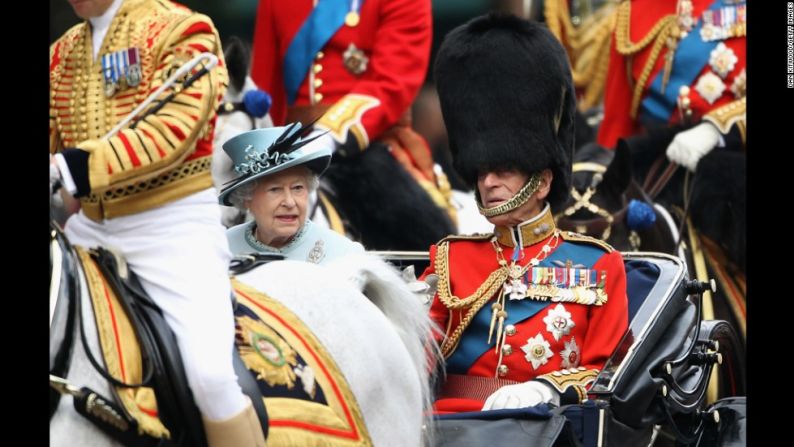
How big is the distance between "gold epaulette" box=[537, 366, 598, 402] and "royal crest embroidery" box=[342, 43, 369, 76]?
10.1 ft

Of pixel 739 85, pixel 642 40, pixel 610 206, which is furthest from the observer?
pixel 642 40

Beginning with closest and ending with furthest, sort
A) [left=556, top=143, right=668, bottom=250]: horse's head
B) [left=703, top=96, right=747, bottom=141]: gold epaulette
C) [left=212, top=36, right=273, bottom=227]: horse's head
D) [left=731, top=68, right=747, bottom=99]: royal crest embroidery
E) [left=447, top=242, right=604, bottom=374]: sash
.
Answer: [left=447, top=242, right=604, bottom=374]: sash < [left=556, top=143, right=668, bottom=250]: horse's head < [left=212, top=36, right=273, bottom=227]: horse's head < [left=703, top=96, right=747, bottom=141]: gold epaulette < [left=731, top=68, right=747, bottom=99]: royal crest embroidery

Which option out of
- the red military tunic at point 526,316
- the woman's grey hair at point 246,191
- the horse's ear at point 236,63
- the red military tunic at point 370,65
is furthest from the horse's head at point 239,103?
the red military tunic at point 526,316

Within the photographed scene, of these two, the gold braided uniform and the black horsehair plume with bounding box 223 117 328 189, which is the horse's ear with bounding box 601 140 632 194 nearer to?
the black horsehair plume with bounding box 223 117 328 189

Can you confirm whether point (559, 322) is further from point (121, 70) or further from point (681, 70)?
point (681, 70)

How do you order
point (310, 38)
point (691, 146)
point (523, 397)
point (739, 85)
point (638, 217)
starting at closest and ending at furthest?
point (523, 397) → point (638, 217) → point (691, 146) → point (739, 85) → point (310, 38)

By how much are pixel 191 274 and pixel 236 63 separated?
10.00ft

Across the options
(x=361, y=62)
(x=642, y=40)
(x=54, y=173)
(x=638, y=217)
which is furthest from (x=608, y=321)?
(x=642, y=40)

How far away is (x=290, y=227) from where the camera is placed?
16.4 feet

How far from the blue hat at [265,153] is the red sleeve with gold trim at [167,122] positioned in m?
0.58

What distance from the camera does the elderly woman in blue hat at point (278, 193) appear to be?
15.9 feet

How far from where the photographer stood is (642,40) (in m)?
7.82

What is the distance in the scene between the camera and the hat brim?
4820mm

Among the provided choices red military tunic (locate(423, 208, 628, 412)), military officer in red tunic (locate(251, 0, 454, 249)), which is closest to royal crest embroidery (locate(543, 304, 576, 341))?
red military tunic (locate(423, 208, 628, 412))
